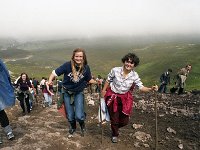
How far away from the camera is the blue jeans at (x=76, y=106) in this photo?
9766mm

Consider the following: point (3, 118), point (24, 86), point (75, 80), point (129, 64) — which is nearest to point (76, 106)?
point (75, 80)

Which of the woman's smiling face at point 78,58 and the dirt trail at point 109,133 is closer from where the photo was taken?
the woman's smiling face at point 78,58

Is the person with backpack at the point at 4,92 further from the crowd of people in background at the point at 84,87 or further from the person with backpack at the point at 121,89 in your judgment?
the person with backpack at the point at 121,89

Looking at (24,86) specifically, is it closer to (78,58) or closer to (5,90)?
(5,90)

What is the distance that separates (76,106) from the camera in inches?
385

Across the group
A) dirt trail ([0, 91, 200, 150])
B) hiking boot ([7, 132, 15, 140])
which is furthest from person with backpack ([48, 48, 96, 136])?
hiking boot ([7, 132, 15, 140])

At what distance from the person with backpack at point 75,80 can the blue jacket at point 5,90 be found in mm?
1118

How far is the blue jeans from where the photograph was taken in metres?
9.77

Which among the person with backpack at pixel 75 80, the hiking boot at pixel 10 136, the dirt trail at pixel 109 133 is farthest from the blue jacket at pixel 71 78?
the hiking boot at pixel 10 136

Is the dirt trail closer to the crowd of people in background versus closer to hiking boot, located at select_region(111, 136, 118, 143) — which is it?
hiking boot, located at select_region(111, 136, 118, 143)

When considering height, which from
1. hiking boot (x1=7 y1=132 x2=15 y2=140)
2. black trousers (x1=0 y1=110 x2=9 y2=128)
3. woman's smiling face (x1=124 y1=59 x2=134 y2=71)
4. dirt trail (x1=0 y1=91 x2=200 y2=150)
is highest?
woman's smiling face (x1=124 y1=59 x2=134 y2=71)

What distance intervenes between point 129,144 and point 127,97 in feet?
5.06

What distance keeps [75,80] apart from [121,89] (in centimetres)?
130

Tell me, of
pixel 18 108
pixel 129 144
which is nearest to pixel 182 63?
pixel 18 108
